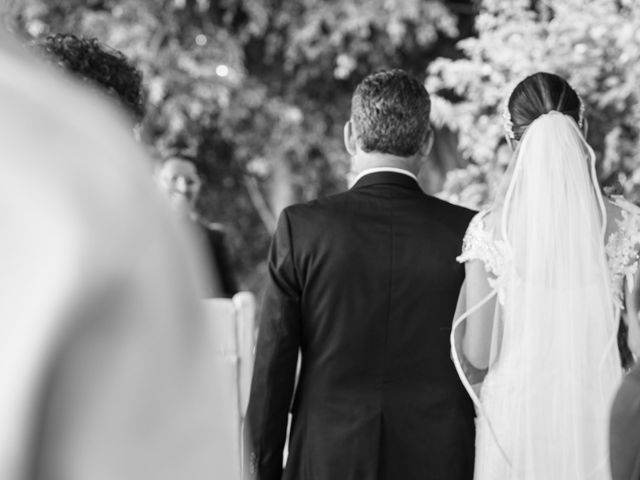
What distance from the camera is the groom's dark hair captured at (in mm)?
3289

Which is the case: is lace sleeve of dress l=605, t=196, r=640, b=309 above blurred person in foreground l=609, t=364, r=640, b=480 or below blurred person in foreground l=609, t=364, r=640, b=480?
above

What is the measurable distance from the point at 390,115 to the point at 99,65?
125cm

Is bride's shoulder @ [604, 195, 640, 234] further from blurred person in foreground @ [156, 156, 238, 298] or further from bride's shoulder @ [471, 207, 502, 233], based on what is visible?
blurred person in foreground @ [156, 156, 238, 298]

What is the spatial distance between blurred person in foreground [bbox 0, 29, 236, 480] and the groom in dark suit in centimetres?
257

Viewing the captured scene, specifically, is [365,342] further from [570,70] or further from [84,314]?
[570,70]

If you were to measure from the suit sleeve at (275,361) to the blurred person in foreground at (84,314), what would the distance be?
2.57 meters

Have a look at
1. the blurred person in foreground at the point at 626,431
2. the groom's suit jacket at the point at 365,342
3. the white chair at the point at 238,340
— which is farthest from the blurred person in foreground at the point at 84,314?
the white chair at the point at 238,340

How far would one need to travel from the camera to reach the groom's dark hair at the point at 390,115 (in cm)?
329

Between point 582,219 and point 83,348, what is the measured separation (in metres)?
2.88

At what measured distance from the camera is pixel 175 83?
436 inches

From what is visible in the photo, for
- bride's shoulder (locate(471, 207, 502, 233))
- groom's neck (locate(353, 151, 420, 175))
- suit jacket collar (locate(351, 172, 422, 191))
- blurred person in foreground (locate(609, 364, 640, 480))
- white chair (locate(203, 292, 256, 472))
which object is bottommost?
white chair (locate(203, 292, 256, 472))

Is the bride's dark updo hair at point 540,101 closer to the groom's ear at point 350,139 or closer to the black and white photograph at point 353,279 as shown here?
the black and white photograph at point 353,279

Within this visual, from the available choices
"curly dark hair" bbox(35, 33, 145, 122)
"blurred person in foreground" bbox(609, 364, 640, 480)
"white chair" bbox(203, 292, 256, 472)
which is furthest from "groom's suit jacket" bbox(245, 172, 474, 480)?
"white chair" bbox(203, 292, 256, 472)

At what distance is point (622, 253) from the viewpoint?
329 centimetres
